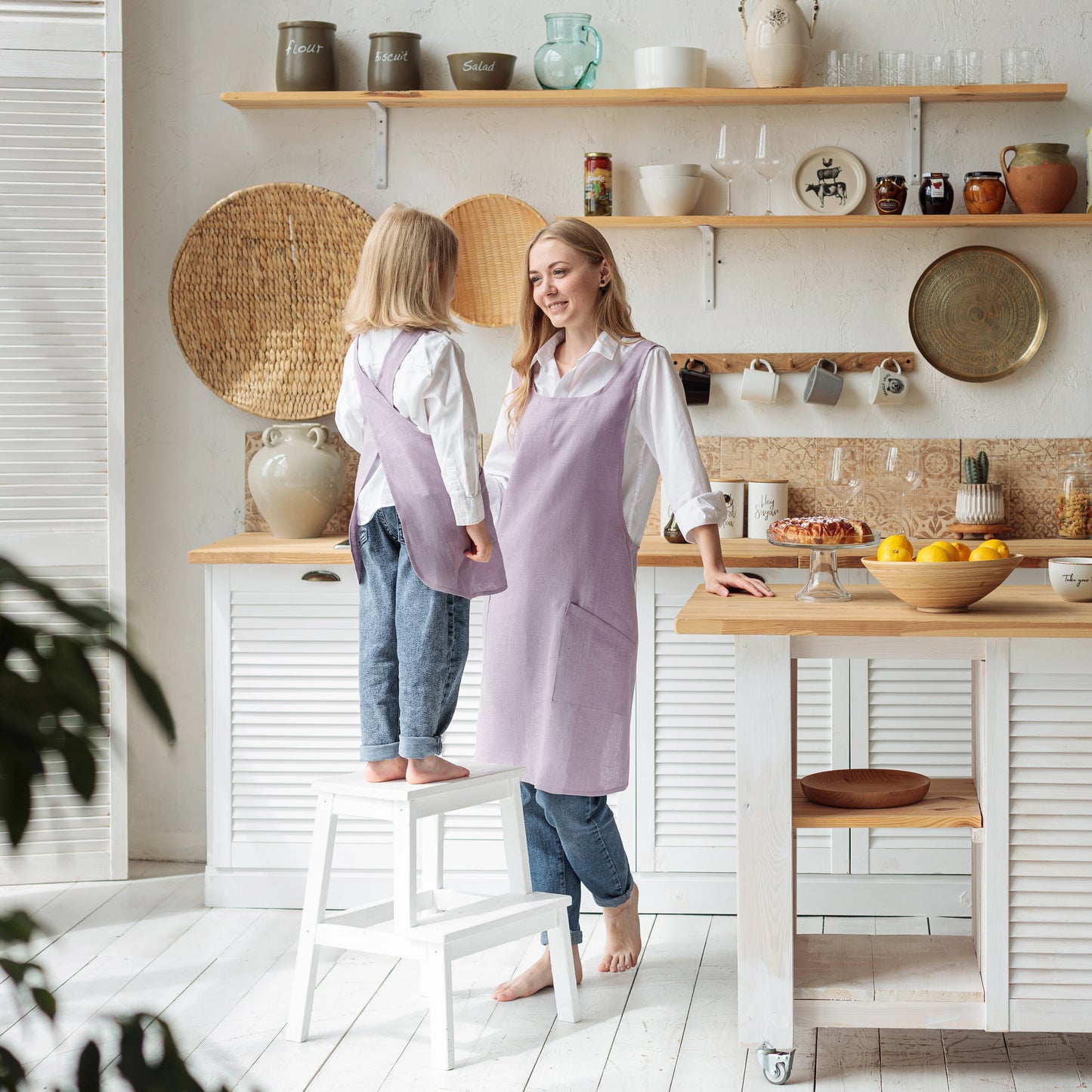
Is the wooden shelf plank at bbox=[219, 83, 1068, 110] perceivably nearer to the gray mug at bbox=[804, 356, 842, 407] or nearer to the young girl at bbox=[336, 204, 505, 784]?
the gray mug at bbox=[804, 356, 842, 407]

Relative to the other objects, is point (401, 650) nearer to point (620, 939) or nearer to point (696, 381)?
point (620, 939)

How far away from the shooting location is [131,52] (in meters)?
3.61

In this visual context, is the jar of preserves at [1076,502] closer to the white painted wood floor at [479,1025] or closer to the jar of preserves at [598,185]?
the white painted wood floor at [479,1025]

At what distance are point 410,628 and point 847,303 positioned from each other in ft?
5.85

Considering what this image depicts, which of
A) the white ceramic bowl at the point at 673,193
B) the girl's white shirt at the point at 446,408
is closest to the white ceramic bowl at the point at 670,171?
the white ceramic bowl at the point at 673,193

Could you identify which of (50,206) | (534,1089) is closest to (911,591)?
(534,1089)

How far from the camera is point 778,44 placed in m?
3.35

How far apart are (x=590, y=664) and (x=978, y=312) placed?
1671 mm

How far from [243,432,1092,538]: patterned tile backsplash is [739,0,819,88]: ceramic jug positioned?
939mm

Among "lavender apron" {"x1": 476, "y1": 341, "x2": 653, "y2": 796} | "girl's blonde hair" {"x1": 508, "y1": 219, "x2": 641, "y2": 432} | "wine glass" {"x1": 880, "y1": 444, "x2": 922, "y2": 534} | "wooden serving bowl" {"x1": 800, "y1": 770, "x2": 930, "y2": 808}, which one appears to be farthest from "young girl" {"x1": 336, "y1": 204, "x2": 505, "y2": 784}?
"wine glass" {"x1": 880, "y1": 444, "x2": 922, "y2": 534}

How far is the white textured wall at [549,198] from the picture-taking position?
3.48 meters

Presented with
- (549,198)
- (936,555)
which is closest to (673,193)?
(549,198)

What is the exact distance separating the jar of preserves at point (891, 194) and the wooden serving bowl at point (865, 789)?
1.63 meters

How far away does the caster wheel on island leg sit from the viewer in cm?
222
